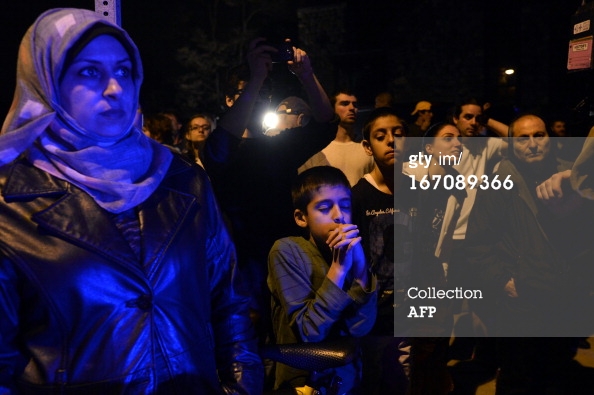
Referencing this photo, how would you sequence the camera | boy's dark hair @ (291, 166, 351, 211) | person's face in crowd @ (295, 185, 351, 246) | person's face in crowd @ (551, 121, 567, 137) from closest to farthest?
person's face in crowd @ (295, 185, 351, 246) → boy's dark hair @ (291, 166, 351, 211) → the camera → person's face in crowd @ (551, 121, 567, 137)

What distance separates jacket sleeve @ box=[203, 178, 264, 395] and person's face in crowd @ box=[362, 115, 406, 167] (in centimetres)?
212

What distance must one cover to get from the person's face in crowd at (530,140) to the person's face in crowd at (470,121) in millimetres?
1499

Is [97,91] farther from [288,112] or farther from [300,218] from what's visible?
[288,112]

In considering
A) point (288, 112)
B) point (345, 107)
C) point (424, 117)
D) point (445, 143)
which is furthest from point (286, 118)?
point (424, 117)

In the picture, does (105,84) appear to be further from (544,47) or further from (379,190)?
(544,47)

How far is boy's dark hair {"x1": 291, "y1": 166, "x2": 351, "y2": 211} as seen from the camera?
10.0ft

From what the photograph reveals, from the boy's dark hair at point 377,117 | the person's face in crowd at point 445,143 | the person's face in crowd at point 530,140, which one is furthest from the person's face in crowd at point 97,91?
the person's face in crowd at point 445,143

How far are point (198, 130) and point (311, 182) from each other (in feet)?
11.3

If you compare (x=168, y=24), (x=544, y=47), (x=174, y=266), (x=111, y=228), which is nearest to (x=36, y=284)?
(x=111, y=228)

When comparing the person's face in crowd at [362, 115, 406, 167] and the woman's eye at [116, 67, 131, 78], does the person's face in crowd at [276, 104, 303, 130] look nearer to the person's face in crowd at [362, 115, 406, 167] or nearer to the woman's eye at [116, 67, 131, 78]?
the person's face in crowd at [362, 115, 406, 167]

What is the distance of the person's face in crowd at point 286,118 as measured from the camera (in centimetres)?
404

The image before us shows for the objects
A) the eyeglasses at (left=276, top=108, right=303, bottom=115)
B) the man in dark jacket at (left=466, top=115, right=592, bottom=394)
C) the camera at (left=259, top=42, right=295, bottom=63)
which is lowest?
the man in dark jacket at (left=466, top=115, right=592, bottom=394)

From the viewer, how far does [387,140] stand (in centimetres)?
380

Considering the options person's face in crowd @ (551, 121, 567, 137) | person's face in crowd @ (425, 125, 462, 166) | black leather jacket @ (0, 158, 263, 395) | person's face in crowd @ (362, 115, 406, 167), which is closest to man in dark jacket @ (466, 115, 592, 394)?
person's face in crowd @ (425, 125, 462, 166)
